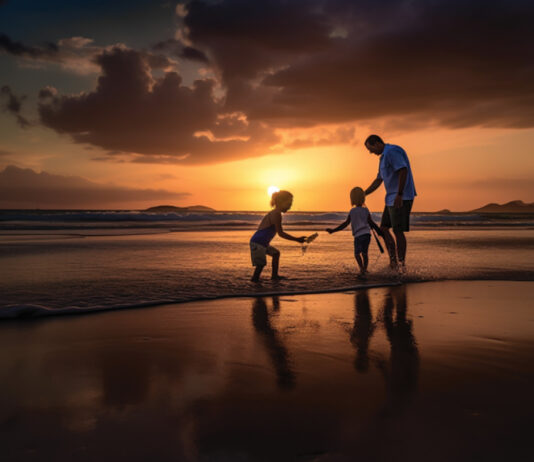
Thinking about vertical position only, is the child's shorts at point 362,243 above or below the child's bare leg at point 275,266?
above

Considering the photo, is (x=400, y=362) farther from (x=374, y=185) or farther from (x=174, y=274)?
(x=374, y=185)

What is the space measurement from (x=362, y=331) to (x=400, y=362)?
741 mm

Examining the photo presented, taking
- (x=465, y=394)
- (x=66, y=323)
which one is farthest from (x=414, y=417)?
(x=66, y=323)

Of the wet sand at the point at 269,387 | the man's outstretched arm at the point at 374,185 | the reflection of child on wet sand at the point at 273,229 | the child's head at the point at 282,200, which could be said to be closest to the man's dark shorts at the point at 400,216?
the man's outstretched arm at the point at 374,185

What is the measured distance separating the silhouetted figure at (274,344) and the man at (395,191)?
124 inches

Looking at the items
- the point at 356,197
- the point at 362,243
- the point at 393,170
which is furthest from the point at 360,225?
the point at 393,170

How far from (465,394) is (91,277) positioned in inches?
202

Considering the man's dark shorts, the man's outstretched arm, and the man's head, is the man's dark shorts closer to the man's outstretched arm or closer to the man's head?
the man's outstretched arm

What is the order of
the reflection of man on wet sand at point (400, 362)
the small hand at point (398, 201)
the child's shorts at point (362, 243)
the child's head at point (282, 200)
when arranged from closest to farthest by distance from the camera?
the reflection of man on wet sand at point (400, 362), the child's head at point (282, 200), the small hand at point (398, 201), the child's shorts at point (362, 243)

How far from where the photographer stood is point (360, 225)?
273 inches

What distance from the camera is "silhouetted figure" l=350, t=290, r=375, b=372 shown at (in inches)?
99.7

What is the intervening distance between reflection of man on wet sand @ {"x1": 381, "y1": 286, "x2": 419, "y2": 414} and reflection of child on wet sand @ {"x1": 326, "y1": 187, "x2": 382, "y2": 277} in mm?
2683

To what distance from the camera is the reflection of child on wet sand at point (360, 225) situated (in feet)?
22.1

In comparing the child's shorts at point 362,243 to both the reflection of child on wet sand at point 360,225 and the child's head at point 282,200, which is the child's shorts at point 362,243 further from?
the child's head at point 282,200
